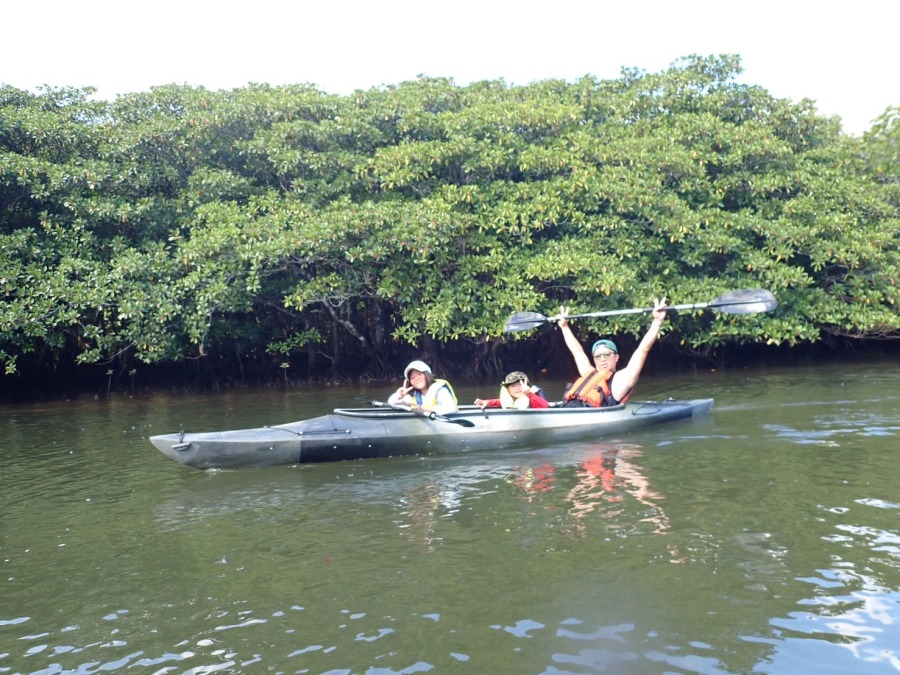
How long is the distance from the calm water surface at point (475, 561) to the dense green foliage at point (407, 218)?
5348mm

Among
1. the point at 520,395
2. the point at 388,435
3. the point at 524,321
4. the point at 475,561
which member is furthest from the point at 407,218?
the point at 475,561

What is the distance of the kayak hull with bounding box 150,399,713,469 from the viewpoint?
780cm

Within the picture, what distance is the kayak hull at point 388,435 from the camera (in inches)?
307

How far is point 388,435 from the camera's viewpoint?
8328 millimetres

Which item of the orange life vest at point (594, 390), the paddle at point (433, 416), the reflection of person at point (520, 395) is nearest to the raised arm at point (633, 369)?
the orange life vest at point (594, 390)

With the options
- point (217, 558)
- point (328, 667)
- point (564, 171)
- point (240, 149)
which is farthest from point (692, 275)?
point (328, 667)

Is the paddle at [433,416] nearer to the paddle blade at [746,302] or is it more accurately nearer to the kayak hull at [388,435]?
the kayak hull at [388,435]

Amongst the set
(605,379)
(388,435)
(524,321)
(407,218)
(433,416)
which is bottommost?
(388,435)

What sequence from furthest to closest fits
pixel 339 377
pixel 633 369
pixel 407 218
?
pixel 339 377, pixel 407 218, pixel 633 369

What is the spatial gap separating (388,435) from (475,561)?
336 cm

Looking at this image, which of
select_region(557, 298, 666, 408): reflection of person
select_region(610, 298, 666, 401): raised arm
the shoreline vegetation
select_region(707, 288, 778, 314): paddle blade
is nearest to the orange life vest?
select_region(557, 298, 666, 408): reflection of person

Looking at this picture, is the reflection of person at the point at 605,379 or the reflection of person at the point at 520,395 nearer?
the reflection of person at the point at 520,395

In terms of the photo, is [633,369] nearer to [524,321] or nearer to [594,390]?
[594,390]

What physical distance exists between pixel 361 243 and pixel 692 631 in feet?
34.7
